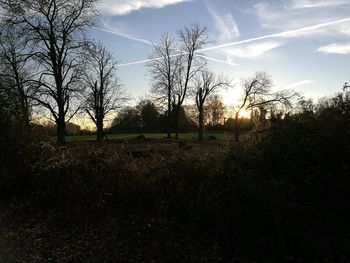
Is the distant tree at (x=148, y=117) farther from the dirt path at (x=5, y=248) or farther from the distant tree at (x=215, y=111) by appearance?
the dirt path at (x=5, y=248)

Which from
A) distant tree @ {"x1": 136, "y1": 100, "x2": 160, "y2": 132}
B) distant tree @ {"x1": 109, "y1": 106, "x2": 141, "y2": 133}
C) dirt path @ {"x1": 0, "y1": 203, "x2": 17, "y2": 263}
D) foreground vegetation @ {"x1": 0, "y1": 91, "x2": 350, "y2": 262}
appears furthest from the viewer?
distant tree @ {"x1": 109, "y1": 106, "x2": 141, "y2": 133}

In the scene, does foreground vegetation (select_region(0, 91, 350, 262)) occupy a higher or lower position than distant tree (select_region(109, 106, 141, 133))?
lower

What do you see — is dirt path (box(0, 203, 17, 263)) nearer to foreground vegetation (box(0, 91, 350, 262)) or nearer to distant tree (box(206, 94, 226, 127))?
foreground vegetation (box(0, 91, 350, 262))

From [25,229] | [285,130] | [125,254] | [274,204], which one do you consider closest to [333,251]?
[274,204]

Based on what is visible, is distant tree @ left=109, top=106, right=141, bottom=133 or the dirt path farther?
distant tree @ left=109, top=106, right=141, bottom=133

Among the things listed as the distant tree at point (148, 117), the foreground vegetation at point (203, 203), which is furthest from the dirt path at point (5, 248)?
the distant tree at point (148, 117)

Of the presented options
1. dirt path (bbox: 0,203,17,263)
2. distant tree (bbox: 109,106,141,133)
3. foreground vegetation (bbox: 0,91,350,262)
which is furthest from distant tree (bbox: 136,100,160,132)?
dirt path (bbox: 0,203,17,263)

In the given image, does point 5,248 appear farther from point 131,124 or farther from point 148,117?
point 131,124

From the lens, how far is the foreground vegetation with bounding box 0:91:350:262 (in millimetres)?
7512

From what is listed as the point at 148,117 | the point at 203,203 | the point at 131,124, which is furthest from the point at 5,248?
the point at 131,124

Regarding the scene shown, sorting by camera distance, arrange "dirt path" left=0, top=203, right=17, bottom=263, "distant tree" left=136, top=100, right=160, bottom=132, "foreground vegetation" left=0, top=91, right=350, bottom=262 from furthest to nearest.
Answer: "distant tree" left=136, top=100, right=160, bottom=132 → "foreground vegetation" left=0, top=91, right=350, bottom=262 → "dirt path" left=0, top=203, right=17, bottom=263

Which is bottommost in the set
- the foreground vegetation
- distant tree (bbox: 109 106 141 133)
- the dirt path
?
the dirt path

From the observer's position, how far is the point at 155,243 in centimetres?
750

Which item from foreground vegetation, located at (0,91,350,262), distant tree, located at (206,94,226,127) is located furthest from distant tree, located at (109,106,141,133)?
foreground vegetation, located at (0,91,350,262)
